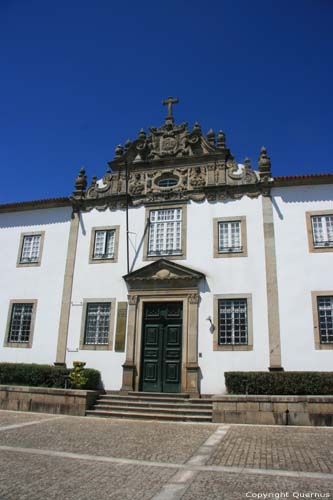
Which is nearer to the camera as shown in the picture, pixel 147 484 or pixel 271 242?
pixel 147 484

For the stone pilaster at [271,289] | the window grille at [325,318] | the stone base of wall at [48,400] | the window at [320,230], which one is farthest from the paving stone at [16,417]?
the window at [320,230]

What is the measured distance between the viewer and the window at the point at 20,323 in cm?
1426

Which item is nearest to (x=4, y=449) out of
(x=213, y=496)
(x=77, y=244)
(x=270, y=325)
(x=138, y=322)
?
(x=213, y=496)

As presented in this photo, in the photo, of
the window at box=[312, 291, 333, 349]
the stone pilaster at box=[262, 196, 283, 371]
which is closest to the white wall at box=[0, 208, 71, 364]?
the stone pilaster at box=[262, 196, 283, 371]

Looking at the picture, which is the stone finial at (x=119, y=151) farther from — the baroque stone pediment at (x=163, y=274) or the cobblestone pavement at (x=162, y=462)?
the cobblestone pavement at (x=162, y=462)

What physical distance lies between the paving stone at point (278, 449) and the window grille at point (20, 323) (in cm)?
855

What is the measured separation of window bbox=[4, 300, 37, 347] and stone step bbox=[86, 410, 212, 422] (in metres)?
4.56

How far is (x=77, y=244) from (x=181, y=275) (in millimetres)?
4334

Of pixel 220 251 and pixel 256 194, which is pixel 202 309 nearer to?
pixel 220 251

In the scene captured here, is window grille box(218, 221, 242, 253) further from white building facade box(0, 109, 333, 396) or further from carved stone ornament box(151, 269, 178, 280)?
carved stone ornament box(151, 269, 178, 280)

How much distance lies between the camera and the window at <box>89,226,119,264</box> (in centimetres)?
1436

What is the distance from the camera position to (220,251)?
43.3 feet

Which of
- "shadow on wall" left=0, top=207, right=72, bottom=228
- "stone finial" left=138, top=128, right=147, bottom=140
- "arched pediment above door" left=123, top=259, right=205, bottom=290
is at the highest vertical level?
"stone finial" left=138, top=128, right=147, bottom=140

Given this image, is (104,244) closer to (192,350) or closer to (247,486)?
(192,350)
